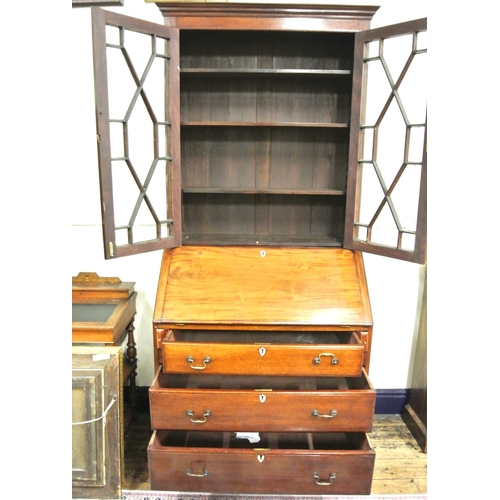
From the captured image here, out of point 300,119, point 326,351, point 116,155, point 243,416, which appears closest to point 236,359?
point 243,416

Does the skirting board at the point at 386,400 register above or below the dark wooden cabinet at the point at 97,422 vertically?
below

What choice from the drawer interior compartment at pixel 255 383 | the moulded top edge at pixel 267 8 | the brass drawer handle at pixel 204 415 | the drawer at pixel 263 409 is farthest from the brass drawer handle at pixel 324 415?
the moulded top edge at pixel 267 8

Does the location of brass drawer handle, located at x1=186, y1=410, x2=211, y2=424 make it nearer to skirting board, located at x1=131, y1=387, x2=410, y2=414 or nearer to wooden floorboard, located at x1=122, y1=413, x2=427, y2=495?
wooden floorboard, located at x1=122, y1=413, x2=427, y2=495

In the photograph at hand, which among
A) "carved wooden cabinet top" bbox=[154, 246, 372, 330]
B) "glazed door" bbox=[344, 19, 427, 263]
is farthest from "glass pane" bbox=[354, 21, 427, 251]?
"carved wooden cabinet top" bbox=[154, 246, 372, 330]

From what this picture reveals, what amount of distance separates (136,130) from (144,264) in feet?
2.18

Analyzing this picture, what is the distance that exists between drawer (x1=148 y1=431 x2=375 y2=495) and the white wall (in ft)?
3.01

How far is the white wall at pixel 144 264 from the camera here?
6.84 ft

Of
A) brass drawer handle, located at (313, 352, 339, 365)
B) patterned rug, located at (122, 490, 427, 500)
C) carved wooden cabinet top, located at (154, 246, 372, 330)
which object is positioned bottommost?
patterned rug, located at (122, 490, 427, 500)

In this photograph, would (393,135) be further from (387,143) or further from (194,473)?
(194,473)

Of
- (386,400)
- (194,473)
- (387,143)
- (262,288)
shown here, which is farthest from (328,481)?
(387,143)

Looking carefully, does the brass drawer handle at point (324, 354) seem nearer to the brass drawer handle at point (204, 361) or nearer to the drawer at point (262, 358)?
the drawer at point (262, 358)

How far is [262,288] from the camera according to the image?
176 cm

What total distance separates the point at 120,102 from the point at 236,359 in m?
1.19

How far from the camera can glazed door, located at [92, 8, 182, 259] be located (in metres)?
1.46
